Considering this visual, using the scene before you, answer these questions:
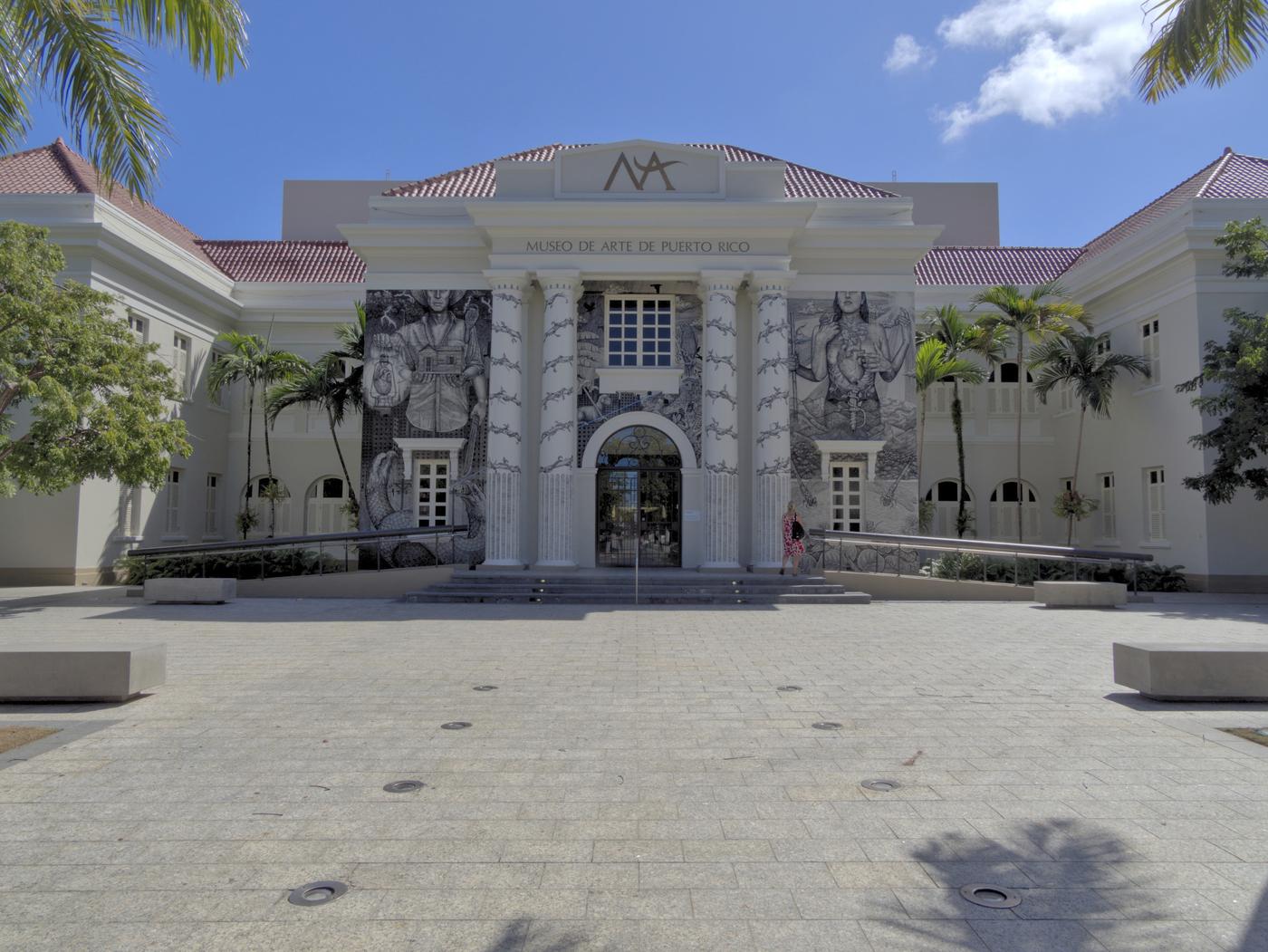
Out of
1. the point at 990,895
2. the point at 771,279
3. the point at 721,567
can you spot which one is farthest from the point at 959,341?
the point at 990,895

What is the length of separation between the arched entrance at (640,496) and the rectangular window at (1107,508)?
1205 centimetres

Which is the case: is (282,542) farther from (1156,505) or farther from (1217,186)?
(1217,186)

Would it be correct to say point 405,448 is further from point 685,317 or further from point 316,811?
point 316,811

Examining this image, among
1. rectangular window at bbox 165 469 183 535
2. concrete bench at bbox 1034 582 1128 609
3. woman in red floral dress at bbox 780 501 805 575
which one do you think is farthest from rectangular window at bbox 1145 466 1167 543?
rectangular window at bbox 165 469 183 535

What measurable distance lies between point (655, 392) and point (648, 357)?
3.05 ft

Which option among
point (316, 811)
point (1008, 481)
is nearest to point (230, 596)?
point (316, 811)

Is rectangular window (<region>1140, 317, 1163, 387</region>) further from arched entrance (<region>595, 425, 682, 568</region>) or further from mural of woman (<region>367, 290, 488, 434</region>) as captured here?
mural of woman (<region>367, 290, 488, 434</region>)

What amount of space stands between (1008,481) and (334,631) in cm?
2040

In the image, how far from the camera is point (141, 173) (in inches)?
295

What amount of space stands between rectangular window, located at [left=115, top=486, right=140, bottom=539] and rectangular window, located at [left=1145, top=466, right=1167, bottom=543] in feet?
82.1

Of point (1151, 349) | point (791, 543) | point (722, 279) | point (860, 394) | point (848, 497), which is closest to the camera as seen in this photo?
point (791, 543)

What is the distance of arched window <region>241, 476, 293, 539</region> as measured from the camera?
26203mm

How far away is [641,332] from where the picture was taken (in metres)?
21.5

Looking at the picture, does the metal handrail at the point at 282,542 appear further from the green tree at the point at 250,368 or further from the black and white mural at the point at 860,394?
the black and white mural at the point at 860,394
